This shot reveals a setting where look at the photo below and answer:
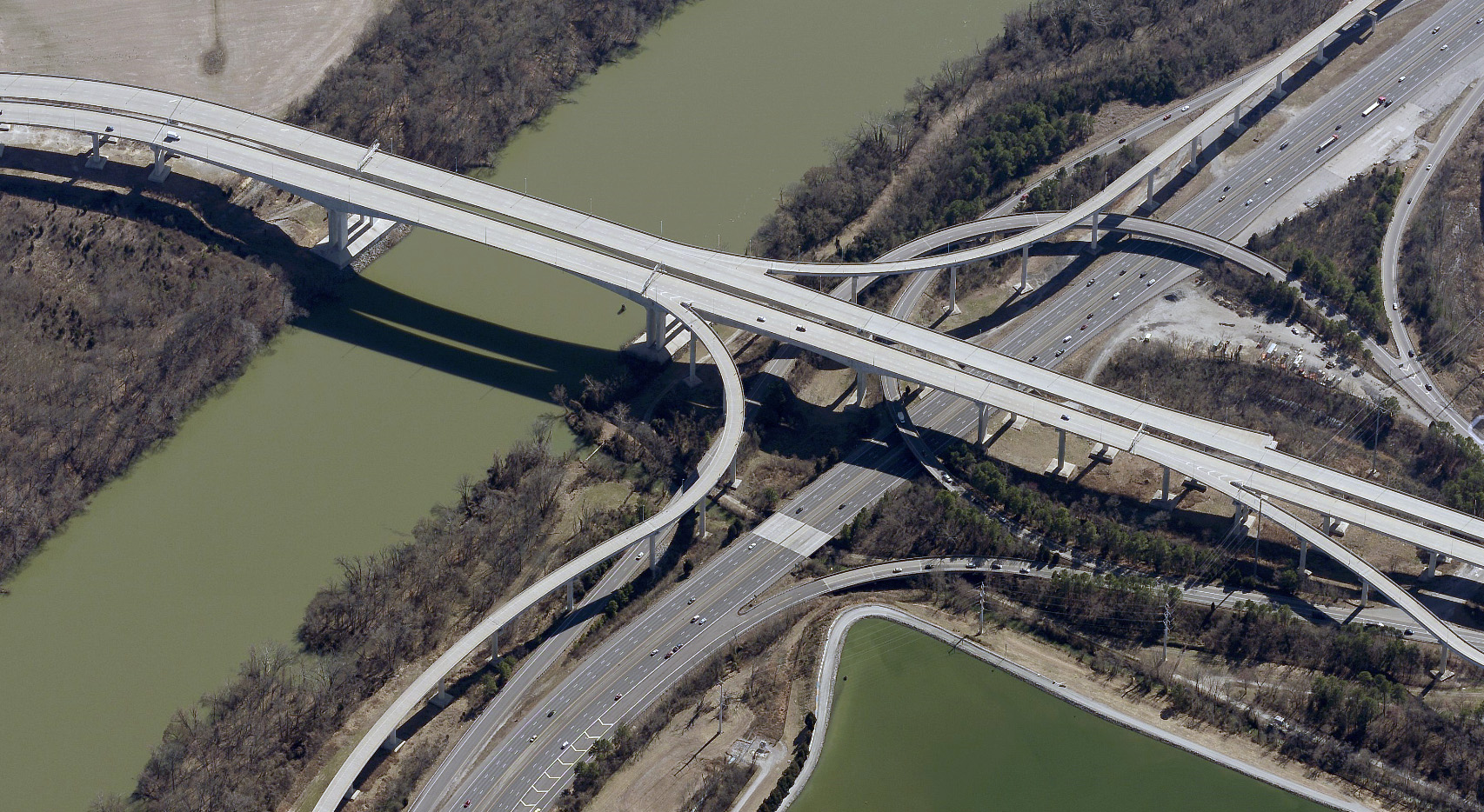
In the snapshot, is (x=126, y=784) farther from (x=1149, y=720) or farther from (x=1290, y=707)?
(x=1290, y=707)

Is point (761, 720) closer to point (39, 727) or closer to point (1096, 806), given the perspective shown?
point (1096, 806)

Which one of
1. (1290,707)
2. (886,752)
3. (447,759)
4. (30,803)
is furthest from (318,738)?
(1290,707)

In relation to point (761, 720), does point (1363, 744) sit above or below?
below

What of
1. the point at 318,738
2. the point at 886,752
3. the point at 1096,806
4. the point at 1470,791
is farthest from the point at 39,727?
the point at 1470,791

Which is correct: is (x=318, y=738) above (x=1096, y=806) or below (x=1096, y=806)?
above

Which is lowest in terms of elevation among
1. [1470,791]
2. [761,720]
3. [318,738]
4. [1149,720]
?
[1470,791]

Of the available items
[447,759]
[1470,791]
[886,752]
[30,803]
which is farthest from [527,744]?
[1470,791]

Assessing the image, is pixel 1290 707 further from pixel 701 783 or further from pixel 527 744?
pixel 527 744
